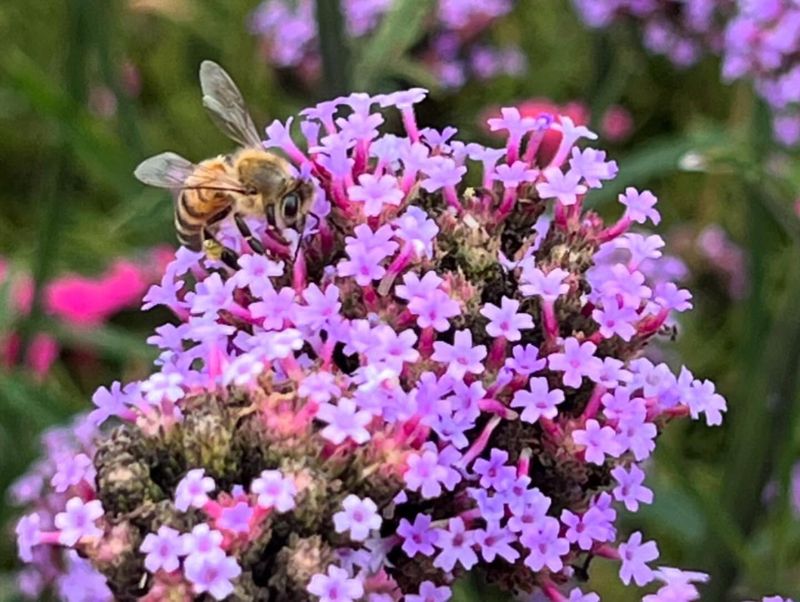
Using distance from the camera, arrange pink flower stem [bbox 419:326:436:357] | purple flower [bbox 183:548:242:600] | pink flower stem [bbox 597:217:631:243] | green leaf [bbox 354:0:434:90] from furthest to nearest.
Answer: green leaf [bbox 354:0:434:90] < pink flower stem [bbox 597:217:631:243] < pink flower stem [bbox 419:326:436:357] < purple flower [bbox 183:548:242:600]

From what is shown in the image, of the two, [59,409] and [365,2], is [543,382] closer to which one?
[59,409]

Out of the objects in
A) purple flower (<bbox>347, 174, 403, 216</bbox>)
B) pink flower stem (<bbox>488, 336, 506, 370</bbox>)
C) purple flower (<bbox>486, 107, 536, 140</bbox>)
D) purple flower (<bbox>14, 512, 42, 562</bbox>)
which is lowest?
purple flower (<bbox>14, 512, 42, 562</bbox>)

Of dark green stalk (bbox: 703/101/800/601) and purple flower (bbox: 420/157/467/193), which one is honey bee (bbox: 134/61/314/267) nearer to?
purple flower (bbox: 420/157/467/193)

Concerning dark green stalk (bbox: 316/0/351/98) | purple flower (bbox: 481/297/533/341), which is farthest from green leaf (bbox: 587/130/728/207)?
purple flower (bbox: 481/297/533/341)

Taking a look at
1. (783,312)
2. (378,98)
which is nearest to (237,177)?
(378,98)

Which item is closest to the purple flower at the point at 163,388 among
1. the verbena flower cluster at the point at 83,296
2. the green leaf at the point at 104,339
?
the green leaf at the point at 104,339

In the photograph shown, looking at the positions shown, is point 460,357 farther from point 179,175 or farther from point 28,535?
point 179,175
